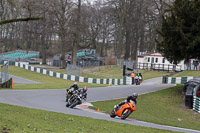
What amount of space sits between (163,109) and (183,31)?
22.2 ft

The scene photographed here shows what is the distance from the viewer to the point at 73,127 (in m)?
10.1

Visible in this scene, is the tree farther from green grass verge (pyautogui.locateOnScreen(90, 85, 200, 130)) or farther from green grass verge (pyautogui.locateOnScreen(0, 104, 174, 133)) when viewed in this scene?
green grass verge (pyautogui.locateOnScreen(0, 104, 174, 133))

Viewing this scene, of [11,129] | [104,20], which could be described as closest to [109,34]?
[104,20]

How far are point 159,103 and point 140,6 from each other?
131 feet

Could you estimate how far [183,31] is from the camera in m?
24.3

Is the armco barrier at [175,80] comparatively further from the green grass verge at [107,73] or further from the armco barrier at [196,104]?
the armco barrier at [196,104]

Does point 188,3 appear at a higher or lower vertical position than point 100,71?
higher

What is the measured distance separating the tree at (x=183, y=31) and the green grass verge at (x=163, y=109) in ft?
10.6

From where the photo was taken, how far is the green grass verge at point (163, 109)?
57.5ft

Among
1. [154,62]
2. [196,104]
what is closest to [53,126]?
[196,104]

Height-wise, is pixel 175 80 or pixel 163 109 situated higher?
pixel 175 80

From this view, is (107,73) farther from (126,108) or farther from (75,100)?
(126,108)

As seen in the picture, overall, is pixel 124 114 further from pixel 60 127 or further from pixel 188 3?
pixel 188 3

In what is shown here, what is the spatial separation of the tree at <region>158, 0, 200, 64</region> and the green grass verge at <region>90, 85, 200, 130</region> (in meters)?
3.24
